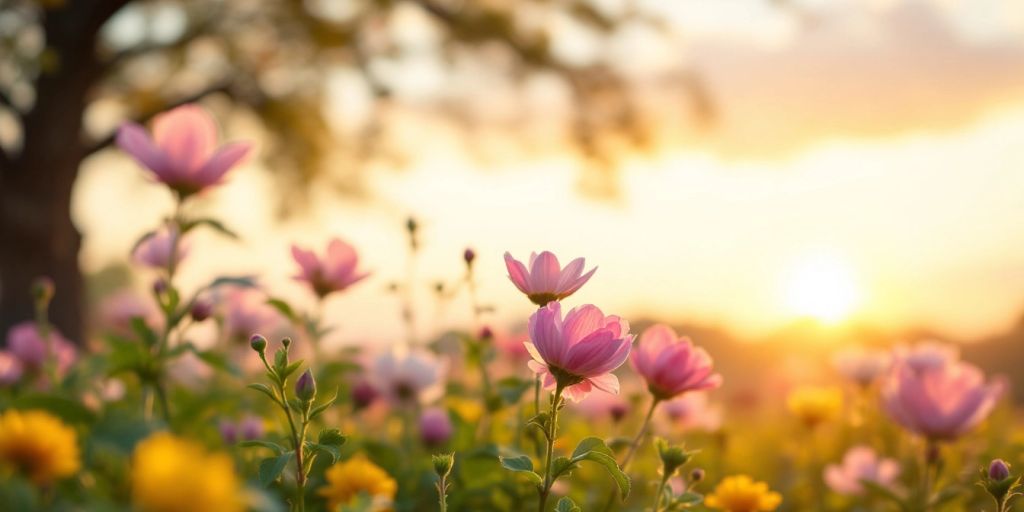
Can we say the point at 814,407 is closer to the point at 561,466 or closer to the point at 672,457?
the point at 672,457

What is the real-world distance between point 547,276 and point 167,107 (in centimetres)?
910

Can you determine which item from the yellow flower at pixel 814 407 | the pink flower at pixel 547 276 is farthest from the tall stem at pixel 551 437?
the yellow flower at pixel 814 407

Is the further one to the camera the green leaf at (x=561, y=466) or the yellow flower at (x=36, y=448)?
the green leaf at (x=561, y=466)

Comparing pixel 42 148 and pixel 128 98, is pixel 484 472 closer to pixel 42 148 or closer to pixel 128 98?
pixel 42 148

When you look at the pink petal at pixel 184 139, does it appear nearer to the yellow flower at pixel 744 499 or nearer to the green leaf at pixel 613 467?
the green leaf at pixel 613 467

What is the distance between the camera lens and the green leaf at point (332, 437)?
3.59 feet

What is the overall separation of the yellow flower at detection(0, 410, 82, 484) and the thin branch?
352 inches

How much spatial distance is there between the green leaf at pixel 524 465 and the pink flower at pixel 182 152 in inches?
29.7

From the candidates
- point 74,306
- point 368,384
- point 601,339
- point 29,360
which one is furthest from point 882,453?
point 74,306

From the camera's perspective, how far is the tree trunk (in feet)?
26.9

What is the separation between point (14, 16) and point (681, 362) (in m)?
9.70

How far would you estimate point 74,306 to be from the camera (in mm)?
8477

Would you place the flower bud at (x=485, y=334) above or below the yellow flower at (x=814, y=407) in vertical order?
above

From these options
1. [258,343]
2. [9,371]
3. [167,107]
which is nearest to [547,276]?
[258,343]
